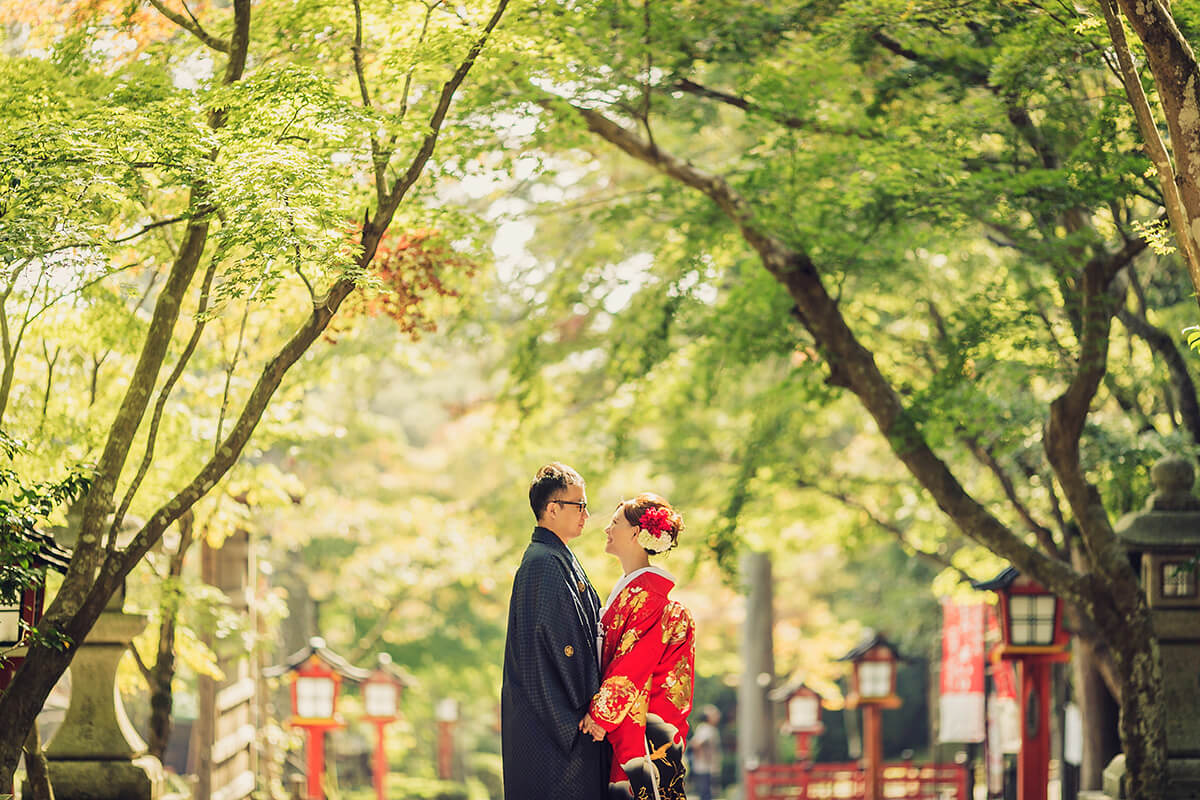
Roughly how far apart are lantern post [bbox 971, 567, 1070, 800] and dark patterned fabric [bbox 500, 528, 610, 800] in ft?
17.5

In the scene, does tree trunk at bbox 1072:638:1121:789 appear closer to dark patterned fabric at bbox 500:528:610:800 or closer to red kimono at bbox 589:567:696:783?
red kimono at bbox 589:567:696:783

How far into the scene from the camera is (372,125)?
625cm

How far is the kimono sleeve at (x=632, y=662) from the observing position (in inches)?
203

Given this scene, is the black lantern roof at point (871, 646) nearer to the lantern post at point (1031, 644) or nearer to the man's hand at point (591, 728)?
the lantern post at point (1031, 644)

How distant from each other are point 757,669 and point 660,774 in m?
15.5

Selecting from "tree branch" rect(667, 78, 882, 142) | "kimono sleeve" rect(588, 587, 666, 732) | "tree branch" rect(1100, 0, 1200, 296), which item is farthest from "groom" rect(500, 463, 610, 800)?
"tree branch" rect(667, 78, 882, 142)

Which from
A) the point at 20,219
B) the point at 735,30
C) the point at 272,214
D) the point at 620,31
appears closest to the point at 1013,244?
the point at 735,30

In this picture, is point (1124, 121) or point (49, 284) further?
point (1124, 121)

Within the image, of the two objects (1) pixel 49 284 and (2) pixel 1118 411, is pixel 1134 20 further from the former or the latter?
(2) pixel 1118 411

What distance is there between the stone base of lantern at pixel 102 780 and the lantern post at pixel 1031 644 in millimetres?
6007

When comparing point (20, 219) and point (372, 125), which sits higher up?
point (372, 125)

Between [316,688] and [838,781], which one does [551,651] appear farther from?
[838,781]

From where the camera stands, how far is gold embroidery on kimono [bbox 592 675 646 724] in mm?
5148

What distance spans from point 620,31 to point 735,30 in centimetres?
88
